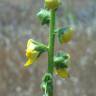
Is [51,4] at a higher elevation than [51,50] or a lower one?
higher

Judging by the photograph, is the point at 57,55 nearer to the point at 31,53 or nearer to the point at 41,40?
→ the point at 31,53

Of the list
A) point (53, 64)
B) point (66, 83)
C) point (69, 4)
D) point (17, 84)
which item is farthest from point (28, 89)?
point (53, 64)

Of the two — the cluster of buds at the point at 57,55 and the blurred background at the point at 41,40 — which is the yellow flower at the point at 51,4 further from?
the blurred background at the point at 41,40

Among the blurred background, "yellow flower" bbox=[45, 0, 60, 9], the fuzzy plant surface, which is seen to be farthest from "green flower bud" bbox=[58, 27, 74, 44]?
the blurred background

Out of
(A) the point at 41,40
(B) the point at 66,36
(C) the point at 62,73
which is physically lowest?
(C) the point at 62,73

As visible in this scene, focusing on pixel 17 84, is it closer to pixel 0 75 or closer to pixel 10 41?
pixel 0 75

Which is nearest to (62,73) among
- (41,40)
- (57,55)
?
(57,55)

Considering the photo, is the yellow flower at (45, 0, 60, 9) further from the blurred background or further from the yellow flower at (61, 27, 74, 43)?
the blurred background
